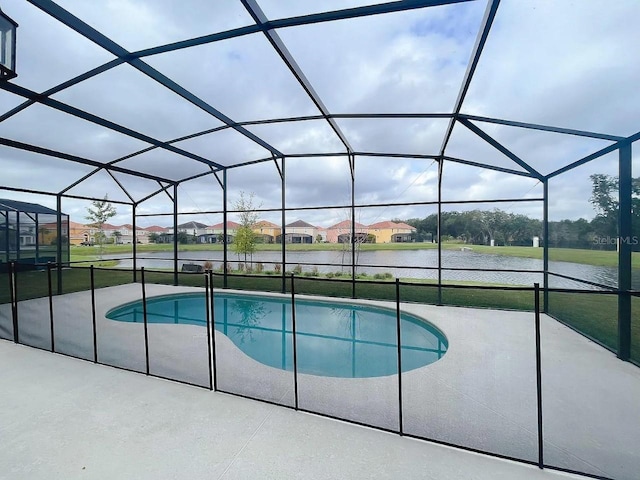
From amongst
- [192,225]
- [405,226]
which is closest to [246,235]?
[192,225]

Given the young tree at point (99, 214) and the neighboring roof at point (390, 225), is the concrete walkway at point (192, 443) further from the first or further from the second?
the young tree at point (99, 214)

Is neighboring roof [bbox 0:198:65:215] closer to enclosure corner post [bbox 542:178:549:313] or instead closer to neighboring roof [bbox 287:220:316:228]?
neighboring roof [bbox 287:220:316:228]

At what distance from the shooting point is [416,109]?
4.31 meters

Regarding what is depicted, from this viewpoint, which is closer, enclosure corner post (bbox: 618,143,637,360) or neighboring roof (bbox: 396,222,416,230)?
enclosure corner post (bbox: 618,143,637,360)

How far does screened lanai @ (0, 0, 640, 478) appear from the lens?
2.67 metres

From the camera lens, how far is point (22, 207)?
10844 millimetres

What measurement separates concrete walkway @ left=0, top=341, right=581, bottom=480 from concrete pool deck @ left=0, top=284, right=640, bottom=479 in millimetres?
211

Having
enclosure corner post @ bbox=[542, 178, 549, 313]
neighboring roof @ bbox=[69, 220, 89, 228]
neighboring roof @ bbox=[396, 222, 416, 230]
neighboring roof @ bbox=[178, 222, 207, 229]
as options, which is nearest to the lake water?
enclosure corner post @ bbox=[542, 178, 549, 313]

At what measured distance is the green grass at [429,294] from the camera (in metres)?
4.06

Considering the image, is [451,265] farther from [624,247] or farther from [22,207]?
[22,207]

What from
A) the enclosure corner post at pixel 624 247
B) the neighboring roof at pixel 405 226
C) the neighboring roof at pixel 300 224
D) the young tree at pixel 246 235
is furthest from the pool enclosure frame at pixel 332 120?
the young tree at pixel 246 235

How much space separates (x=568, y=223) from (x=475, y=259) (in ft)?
8.89

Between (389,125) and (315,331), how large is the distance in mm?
3996

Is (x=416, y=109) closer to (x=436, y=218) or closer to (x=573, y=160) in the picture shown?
(x=573, y=160)
